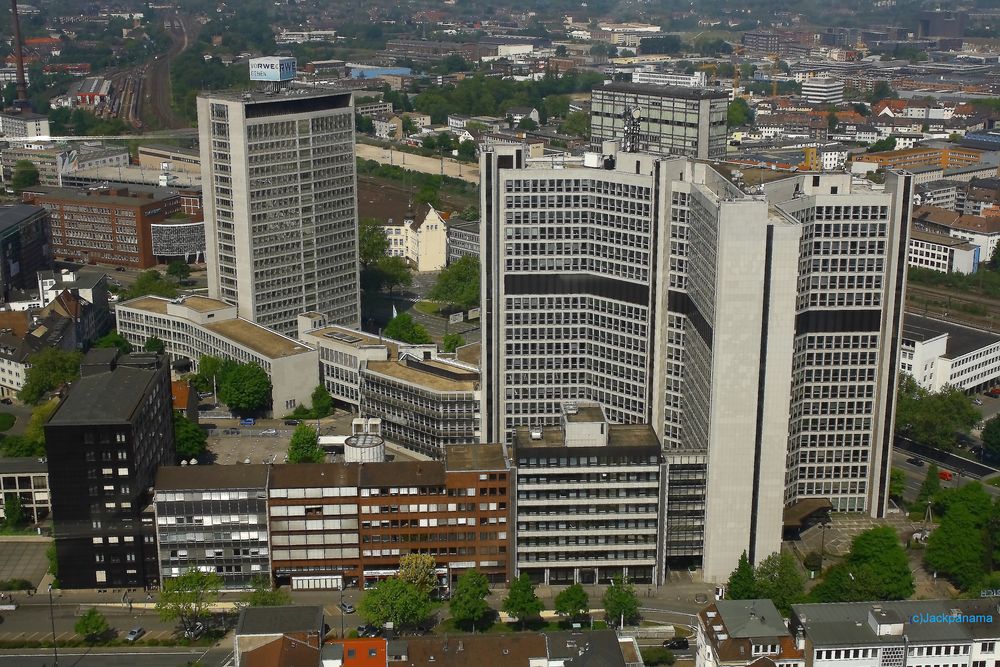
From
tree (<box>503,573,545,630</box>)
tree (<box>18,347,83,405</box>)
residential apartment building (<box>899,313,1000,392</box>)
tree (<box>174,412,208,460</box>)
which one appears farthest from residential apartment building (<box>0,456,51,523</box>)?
residential apartment building (<box>899,313,1000,392</box>)

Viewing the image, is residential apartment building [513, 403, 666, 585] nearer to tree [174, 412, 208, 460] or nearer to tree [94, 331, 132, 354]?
tree [174, 412, 208, 460]

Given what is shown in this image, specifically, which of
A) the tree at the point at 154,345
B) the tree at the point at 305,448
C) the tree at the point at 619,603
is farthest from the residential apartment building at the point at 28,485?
the tree at the point at 619,603

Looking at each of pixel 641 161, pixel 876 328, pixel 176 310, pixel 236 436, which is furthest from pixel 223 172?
pixel 876 328

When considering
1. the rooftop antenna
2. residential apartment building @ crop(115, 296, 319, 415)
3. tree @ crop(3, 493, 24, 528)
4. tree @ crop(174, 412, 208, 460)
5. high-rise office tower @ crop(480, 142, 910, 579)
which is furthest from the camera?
residential apartment building @ crop(115, 296, 319, 415)

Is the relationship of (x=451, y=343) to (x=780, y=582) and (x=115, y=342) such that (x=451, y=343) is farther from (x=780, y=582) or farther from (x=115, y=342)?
(x=780, y=582)

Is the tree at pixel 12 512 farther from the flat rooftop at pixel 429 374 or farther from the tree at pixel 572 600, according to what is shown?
the tree at pixel 572 600

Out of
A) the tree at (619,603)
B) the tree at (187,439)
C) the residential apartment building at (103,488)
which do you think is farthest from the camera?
the tree at (187,439)
